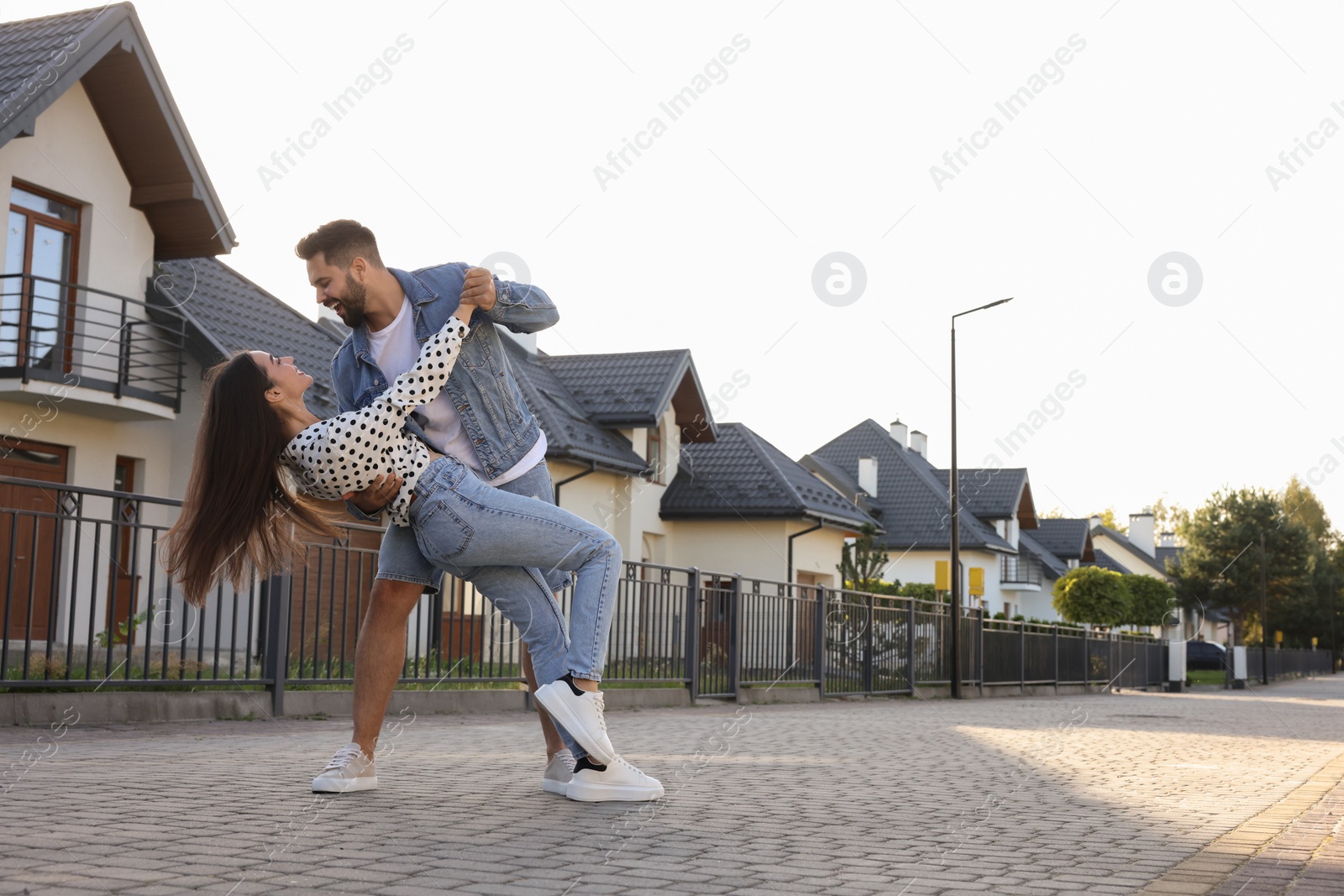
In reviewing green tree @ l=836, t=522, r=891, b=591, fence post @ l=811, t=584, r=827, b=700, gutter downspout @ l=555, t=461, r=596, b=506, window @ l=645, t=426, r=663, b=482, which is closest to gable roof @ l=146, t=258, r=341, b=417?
gutter downspout @ l=555, t=461, r=596, b=506

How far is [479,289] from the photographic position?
13.5 ft

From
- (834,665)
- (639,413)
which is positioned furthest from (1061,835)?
(639,413)

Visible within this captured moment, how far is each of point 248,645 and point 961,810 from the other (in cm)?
547

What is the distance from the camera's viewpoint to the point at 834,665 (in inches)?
671

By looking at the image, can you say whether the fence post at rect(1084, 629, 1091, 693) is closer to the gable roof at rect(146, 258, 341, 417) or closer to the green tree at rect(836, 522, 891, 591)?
the green tree at rect(836, 522, 891, 591)

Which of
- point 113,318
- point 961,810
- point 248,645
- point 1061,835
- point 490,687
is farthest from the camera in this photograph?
point 113,318

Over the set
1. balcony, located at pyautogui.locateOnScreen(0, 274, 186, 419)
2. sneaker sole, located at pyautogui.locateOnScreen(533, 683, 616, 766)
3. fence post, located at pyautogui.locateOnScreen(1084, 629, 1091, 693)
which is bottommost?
fence post, located at pyautogui.locateOnScreen(1084, 629, 1091, 693)

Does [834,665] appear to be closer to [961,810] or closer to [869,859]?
[961,810]

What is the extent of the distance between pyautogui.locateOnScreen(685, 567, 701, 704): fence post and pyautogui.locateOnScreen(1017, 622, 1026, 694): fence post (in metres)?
13.6

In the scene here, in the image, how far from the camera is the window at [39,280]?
54.7 ft

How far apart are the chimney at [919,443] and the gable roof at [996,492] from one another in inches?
44.2

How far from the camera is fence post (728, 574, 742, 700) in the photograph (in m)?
14.2

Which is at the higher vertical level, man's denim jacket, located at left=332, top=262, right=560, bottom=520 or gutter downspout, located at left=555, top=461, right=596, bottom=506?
gutter downspout, located at left=555, top=461, right=596, bottom=506

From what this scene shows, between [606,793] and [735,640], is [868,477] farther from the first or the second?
[606,793]
